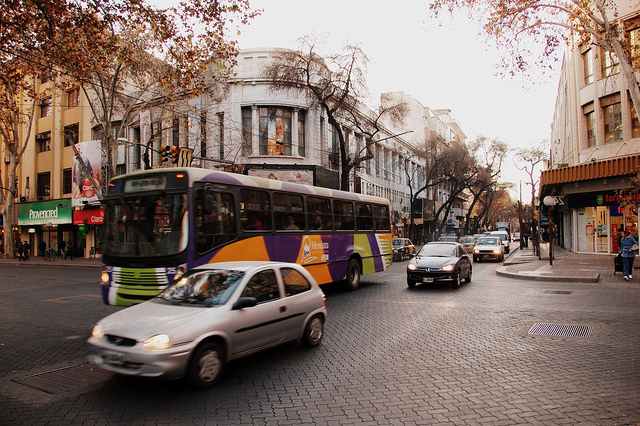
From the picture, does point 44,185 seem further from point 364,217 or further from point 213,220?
point 213,220

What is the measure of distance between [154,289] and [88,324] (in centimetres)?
241

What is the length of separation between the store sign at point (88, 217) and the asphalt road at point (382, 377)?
26492 millimetres

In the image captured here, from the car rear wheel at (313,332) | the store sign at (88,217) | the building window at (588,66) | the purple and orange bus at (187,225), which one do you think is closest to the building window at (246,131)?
the store sign at (88,217)

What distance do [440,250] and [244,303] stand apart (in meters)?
11.1

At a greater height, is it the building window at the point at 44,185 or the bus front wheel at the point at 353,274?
the building window at the point at 44,185

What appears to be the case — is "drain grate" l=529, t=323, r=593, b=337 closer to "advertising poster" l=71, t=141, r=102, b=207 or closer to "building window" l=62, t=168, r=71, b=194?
"advertising poster" l=71, t=141, r=102, b=207

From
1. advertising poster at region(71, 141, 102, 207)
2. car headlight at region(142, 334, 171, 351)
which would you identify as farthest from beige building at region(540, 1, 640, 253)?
advertising poster at region(71, 141, 102, 207)

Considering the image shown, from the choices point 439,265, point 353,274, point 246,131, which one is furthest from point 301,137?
point 439,265

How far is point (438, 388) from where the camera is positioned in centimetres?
534

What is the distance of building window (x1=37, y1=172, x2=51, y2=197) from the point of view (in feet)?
131

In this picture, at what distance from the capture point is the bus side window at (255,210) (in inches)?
389

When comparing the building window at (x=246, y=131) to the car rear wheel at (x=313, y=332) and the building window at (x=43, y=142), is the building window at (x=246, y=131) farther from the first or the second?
the car rear wheel at (x=313, y=332)

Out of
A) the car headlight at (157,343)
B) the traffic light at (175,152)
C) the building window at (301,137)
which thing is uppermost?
the building window at (301,137)

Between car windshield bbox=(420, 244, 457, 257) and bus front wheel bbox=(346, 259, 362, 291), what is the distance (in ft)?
8.04
